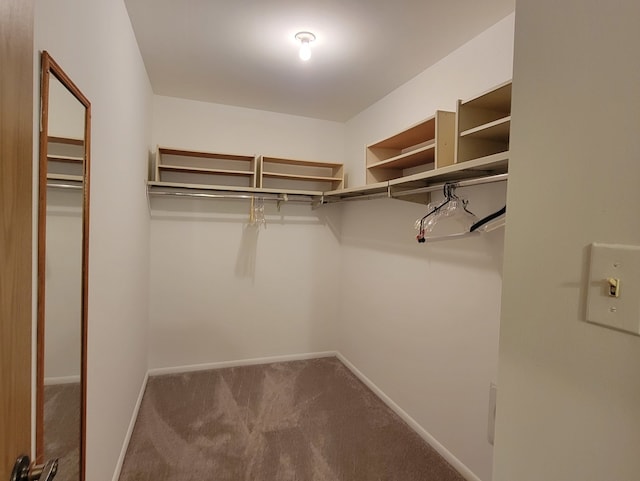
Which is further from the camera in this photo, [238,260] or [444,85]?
[238,260]

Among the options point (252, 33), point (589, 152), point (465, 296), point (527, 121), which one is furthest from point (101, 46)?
point (465, 296)

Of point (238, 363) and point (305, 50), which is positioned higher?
point (305, 50)

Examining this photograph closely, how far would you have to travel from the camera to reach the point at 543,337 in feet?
1.98

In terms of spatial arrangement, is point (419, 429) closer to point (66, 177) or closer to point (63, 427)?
point (63, 427)

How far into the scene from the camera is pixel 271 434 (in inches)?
94.2

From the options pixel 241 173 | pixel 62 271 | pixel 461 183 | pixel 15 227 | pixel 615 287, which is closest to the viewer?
pixel 615 287

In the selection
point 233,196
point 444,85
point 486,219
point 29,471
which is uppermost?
point 444,85

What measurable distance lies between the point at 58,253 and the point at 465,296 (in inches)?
78.1

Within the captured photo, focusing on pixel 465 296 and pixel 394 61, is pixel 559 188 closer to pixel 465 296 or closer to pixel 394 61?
pixel 465 296

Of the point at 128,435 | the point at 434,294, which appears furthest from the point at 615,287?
the point at 128,435

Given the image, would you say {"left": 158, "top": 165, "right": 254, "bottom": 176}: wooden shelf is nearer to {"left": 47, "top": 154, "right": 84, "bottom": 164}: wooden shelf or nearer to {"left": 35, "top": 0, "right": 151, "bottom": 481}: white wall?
{"left": 35, "top": 0, "right": 151, "bottom": 481}: white wall

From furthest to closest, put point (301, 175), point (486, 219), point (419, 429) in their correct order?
1. point (301, 175)
2. point (419, 429)
3. point (486, 219)

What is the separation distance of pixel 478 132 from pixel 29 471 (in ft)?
6.23

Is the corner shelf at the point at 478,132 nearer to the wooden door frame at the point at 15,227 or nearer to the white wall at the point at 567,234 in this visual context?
the white wall at the point at 567,234
